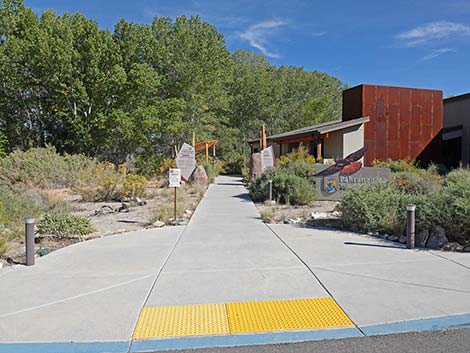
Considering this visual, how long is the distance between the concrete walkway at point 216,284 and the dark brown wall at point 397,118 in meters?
17.4

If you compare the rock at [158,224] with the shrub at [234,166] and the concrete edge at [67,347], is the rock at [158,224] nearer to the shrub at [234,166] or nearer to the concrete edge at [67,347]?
the concrete edge at [67,347]

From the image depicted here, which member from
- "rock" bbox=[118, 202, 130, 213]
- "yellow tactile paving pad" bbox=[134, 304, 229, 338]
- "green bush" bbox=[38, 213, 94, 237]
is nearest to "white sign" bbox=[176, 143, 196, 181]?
"rock" bbox=[118, 202, 130, 213]

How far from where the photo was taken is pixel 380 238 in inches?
344

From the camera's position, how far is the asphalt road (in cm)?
370

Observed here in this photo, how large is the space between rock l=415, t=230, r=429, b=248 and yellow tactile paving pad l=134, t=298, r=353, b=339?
388 centimetres

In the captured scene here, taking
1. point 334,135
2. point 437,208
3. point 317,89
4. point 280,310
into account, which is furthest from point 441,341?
point 317,89

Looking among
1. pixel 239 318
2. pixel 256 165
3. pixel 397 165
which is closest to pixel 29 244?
pixel 239 318

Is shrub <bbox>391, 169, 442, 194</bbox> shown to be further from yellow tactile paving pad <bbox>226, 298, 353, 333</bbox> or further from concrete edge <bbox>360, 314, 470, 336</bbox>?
yellow tactile paving pad <bbox>226, 298, 353, 333</bbox>

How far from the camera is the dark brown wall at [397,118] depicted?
966 inches

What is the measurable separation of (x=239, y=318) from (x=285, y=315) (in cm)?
55

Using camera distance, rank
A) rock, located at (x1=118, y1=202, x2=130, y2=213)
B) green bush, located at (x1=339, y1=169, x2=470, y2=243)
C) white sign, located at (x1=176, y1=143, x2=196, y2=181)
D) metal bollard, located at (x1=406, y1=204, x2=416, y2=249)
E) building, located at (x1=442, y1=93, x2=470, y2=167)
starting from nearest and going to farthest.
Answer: metal bollard, located at (x1=406, y1=204, x2=416, y2=249)
green bush, located at (x1=339, y1=169, x2=470, y2=243)
rock, located at (x1=118, y1=202, x2=130, y2=213)
white sign, located at (x1=176, y1=143, x2=196, y2=181)
building, located at (x1=442, y1=93, x2=470, y2=167)

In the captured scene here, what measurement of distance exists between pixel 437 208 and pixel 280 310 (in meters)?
5.12

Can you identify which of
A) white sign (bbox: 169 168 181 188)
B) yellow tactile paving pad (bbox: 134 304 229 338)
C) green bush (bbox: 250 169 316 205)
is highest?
white sign (bbox: 169 168 181 188)

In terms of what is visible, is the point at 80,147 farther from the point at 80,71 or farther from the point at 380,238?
the point at 380,238
